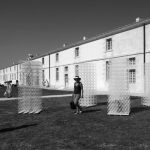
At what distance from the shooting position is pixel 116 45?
27281 millimetres

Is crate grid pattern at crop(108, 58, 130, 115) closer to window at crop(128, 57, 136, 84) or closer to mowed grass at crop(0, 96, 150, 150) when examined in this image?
mowed grass at crop(0, 96, 150, 150)

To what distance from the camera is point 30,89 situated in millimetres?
12961

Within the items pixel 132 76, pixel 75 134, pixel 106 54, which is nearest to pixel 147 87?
pixel 75 134

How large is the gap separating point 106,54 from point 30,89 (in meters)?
17.3

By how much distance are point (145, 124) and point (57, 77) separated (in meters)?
33.6

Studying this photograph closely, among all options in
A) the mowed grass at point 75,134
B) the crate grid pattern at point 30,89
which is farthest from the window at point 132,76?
the mowed grass at point 75,134

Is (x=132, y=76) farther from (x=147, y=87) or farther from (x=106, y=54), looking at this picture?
(x=147, y=87)

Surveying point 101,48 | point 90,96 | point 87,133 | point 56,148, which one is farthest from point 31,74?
point 101,48

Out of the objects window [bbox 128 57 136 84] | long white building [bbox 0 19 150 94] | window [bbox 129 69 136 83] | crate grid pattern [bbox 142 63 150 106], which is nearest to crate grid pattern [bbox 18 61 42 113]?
long white building [bbox 0 19 150 94]

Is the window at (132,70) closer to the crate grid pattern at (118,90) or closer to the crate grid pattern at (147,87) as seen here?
the crate grid pattern at (147,87)

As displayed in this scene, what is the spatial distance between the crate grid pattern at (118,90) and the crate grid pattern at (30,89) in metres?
3.78

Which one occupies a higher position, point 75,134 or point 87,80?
point 87,80

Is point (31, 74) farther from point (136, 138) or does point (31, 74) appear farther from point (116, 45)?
point (116, 45)

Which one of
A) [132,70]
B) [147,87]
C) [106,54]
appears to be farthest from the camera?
[106,54]
